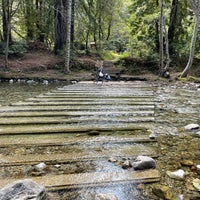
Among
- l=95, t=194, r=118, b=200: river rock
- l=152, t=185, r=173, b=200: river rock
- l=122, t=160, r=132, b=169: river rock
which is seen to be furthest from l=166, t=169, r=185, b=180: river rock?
l=95, t=194, r=118, b=200: river rock

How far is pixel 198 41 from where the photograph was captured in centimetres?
1514

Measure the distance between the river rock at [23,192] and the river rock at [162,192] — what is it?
2.61 feet

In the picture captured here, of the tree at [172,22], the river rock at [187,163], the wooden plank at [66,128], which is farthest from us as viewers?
the tree at [172,22]

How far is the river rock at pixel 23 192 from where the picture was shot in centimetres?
146

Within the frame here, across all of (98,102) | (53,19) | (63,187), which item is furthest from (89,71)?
(63,187)

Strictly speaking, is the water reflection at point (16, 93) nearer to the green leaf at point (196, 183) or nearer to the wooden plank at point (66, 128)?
the wooden plank at point (66, 128)

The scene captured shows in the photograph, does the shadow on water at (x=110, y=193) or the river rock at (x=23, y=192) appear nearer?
the river rock at (x=23, y=192)

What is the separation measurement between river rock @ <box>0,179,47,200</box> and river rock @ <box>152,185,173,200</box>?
2.61ft

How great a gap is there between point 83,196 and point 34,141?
1.22 m

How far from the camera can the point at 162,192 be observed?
1786mm

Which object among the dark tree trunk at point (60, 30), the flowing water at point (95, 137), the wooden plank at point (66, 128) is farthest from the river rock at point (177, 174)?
the dark tree trunk at point (60, 30)

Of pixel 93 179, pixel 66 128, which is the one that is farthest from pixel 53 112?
pixel 93 179

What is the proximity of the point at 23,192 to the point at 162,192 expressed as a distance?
3.19 feet

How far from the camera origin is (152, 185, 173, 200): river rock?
175 cm
